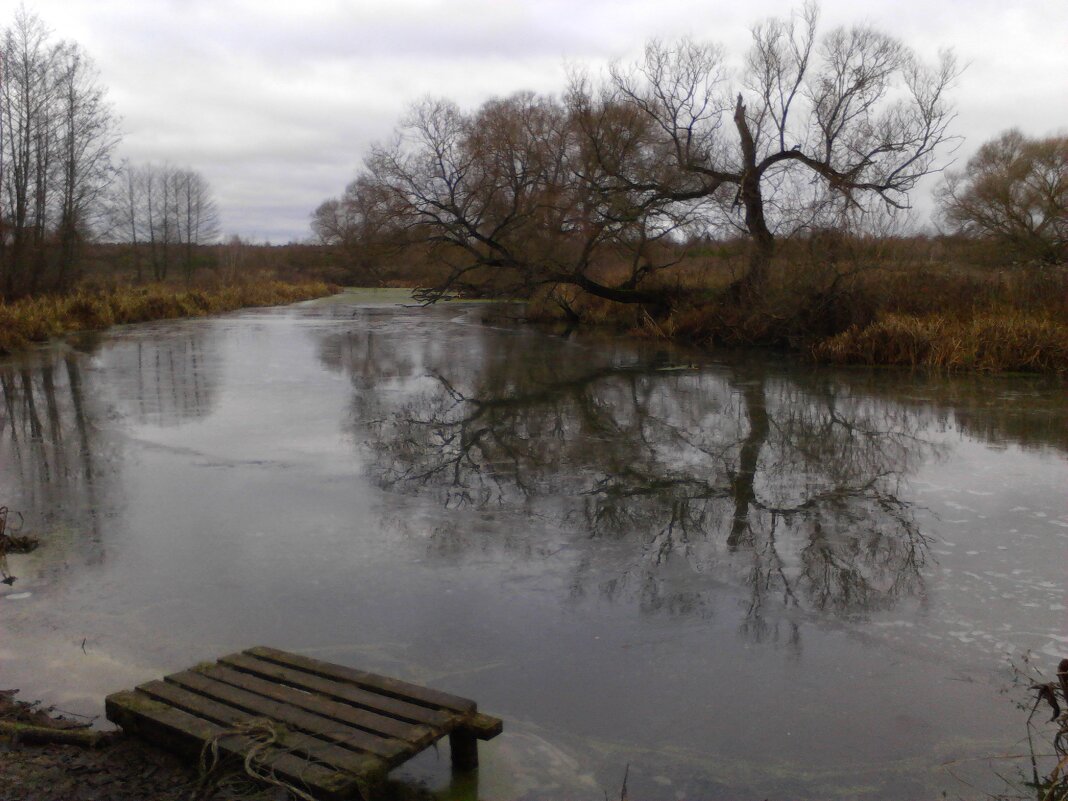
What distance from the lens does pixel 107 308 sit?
24984mm

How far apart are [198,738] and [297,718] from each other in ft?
1.09

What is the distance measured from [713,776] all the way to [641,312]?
21180 millimetres

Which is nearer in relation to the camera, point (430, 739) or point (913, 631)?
point (430, 739)

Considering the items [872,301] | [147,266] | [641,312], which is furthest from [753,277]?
[147,266]

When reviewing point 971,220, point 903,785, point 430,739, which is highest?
point 971,220

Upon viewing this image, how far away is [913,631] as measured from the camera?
444cm

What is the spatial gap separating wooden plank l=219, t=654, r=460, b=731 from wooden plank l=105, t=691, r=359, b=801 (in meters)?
0.35

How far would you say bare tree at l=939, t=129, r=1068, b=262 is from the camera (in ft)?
91.7

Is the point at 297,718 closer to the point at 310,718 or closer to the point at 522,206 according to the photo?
the point at 310,718

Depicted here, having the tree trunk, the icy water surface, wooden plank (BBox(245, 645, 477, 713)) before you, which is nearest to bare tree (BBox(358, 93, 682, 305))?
the tree trunk

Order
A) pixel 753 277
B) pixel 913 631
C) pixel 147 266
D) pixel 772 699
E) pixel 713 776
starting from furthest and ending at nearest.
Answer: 1. pixel 147 266
2. pixel 753 277
3. pixel 913 631
4. pixel 772 699
5. pixel 713 776

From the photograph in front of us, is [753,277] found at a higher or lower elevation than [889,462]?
higher

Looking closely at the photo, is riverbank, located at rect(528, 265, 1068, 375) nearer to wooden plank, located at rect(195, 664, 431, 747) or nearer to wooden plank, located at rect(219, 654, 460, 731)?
wooden plank, located at rect(219, 654, 460, 731)

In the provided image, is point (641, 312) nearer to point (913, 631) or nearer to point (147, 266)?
point (913, 631)
